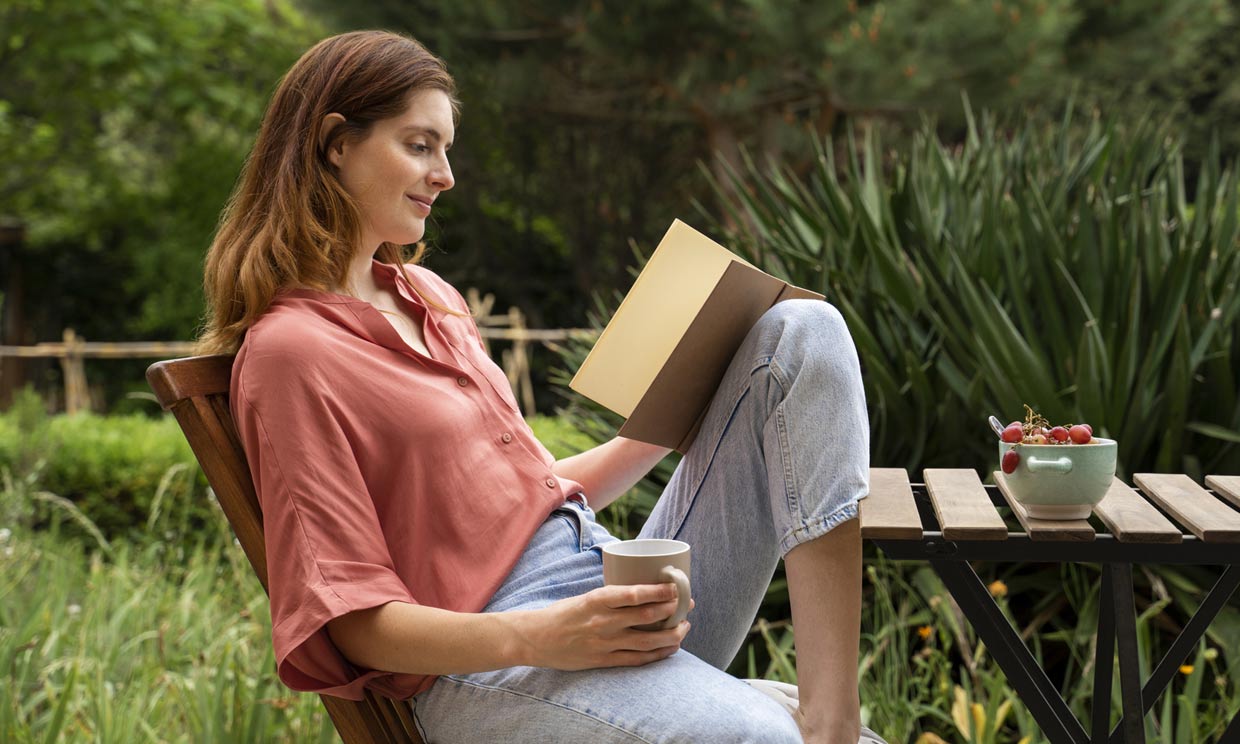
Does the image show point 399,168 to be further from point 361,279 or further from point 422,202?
Answer: point 361,279

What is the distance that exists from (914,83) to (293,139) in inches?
264

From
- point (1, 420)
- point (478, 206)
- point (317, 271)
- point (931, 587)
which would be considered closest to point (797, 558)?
point (317, 271)

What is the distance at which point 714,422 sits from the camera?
1578 millimetres

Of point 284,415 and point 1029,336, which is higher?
point 284,415

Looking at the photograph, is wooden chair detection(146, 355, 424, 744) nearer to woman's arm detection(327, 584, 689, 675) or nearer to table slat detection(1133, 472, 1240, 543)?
woman's arm detection(327, 584, 689, 675)

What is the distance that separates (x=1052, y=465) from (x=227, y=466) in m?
0.97

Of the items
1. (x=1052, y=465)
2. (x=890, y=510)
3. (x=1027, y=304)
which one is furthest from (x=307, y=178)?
(x=1027, y=304)

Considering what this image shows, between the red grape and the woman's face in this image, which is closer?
the red grape

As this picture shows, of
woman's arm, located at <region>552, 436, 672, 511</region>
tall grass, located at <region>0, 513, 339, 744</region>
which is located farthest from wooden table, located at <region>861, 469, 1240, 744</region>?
tall grass, located at <region>0, 513, 339, 744</region>

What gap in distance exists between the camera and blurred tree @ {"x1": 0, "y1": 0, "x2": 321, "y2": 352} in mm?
9938

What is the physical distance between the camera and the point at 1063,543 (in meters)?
1.31

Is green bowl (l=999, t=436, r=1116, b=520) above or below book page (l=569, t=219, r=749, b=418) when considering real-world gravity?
below

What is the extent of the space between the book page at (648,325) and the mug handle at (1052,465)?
0.46m

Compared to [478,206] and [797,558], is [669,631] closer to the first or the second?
[797,558]
